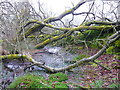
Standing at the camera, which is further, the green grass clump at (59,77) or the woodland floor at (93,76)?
the green grass clump at (59,77)

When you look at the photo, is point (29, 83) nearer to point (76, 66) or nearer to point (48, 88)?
point (48, 88)

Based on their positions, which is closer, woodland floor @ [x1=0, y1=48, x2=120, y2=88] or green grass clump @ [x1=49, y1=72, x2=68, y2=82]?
woodland floor @ [x1=0, y1=48, x2=120, y2=88]

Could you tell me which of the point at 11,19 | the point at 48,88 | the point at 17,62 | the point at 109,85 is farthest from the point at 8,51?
the point at 109,85

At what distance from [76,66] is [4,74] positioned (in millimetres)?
1931

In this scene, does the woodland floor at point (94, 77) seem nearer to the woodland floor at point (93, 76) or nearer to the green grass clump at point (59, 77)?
the woodland floor at point (93, 76)

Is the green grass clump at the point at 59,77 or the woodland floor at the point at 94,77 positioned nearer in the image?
the woodland floor at the point at 94,77

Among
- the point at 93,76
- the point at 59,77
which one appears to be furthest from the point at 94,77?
the point at 59,77

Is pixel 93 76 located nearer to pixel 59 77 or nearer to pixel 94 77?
pixel 94 77

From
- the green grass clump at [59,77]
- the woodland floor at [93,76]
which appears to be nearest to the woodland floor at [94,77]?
the woodland floor at [93,76]

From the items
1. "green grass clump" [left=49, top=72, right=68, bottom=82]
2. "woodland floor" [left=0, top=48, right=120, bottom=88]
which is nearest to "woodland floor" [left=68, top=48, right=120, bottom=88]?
"woodland floor" [left=0, top=48, right=120, bottom=88]

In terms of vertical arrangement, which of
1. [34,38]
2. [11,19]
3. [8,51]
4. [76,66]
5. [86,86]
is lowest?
[86,86]

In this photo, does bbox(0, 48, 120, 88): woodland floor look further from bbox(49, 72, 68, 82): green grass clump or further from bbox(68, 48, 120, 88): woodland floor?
bbox(49, 72, 68, 82): green grass clump

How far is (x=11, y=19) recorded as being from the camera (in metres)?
5.29

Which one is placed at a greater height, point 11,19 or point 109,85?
point 11,19
